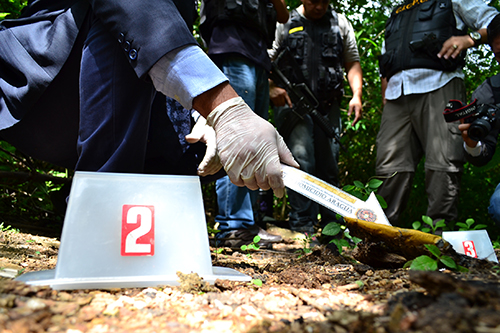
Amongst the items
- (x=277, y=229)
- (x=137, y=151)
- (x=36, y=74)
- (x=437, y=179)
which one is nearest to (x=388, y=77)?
(x=437, y=179)

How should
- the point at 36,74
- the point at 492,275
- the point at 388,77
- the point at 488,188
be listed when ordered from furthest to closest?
the point at 488,188 < the point at 388,77 < the point at 36,74 < the point at 492,275

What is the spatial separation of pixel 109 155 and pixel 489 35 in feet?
9.17

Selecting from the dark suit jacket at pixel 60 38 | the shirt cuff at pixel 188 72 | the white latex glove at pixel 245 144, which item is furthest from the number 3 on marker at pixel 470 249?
the dark suit jacket at pixel 60 38

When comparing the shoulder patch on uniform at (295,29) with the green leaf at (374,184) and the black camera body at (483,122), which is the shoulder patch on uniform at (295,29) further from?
the green leaf at (374,184)

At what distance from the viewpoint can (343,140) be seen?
4.34 metres

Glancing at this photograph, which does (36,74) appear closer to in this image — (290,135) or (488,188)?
(290,135)

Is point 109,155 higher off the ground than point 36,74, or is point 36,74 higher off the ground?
point 36,74

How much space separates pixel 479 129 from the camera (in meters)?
2.33

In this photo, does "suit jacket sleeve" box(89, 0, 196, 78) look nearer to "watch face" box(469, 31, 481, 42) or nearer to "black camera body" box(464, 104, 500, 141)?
"black camera body" box(464, 104, 500, 141)

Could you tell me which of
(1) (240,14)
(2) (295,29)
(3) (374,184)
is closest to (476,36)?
(2) (295,29)

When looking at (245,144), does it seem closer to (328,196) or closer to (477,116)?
(328,196)

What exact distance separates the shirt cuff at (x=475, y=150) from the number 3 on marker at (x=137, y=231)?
2.42m

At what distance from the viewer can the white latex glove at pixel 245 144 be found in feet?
3.92

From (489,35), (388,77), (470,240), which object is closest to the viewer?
(470,240)
